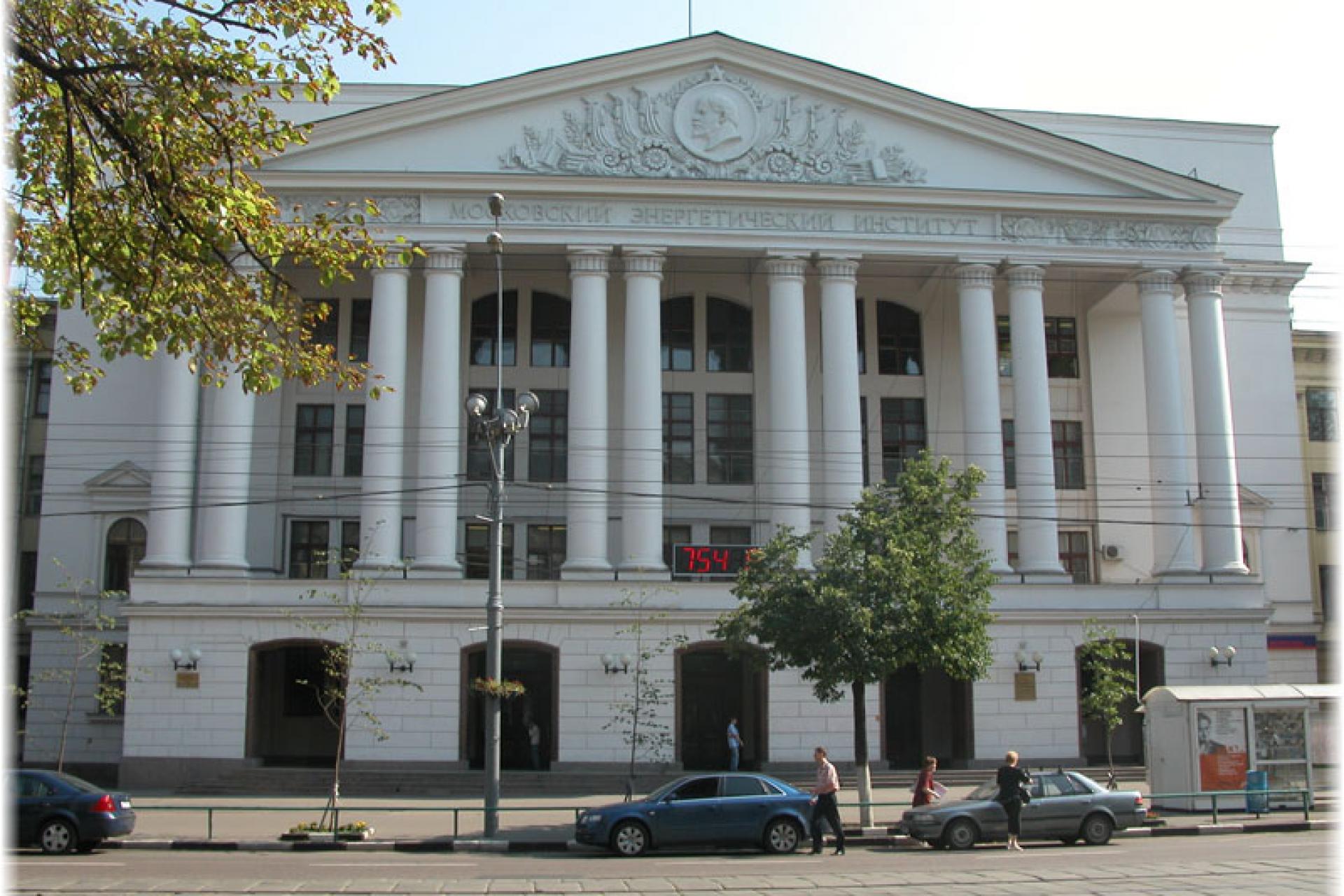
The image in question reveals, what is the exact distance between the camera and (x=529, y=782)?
3331 centimetres

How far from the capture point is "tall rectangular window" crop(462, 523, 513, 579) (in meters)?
39.2

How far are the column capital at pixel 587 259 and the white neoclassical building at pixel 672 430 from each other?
0.23 ft

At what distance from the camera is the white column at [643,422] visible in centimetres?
3612

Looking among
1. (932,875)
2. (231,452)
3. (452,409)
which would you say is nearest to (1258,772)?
(932,875)

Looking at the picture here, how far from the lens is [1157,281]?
38719mm

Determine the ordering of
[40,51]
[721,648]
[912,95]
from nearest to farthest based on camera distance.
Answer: [40,51] < [721,648] < [912,95]

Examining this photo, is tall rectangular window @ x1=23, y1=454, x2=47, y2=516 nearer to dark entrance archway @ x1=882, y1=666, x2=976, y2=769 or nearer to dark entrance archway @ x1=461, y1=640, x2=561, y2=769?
dark entrance archway @ x1=461, y1=640, x2=561, y2=769

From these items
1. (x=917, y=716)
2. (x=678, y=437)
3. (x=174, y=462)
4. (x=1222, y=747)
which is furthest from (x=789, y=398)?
(x=174, y=462)

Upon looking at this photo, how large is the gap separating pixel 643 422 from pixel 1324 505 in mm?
24966

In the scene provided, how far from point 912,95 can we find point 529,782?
73.4 feet

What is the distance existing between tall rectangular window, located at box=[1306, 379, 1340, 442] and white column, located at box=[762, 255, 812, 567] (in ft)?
67.5

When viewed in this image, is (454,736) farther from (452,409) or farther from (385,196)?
(385,196)

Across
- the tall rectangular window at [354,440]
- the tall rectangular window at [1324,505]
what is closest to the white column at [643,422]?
the tall rectangular window at [354,440]

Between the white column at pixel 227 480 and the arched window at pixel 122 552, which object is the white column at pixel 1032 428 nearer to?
the white column at pixel 227 480
